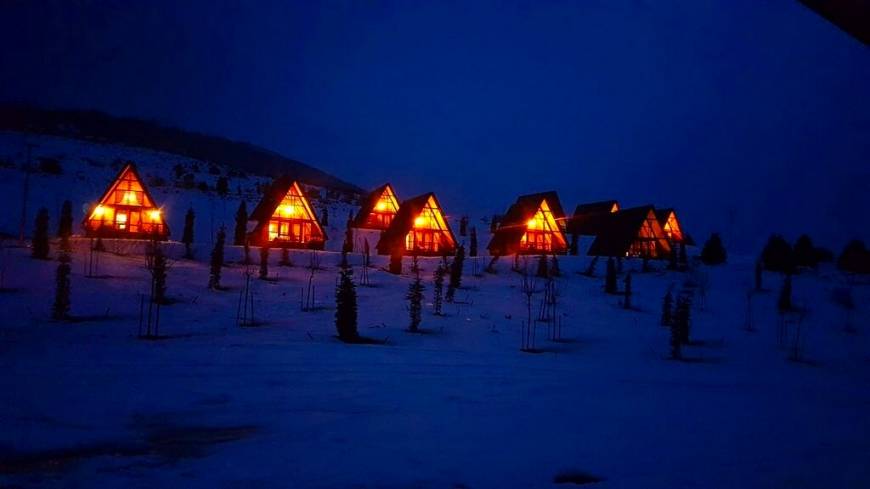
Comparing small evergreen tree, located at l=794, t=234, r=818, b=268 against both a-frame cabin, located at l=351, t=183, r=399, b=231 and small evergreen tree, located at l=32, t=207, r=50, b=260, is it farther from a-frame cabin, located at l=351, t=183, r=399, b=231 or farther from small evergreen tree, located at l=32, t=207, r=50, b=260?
small evergreen tree, located at l=32, t=207, r=50, b=260

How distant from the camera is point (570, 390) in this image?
298 inches

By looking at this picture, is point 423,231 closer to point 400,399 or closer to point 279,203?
point 279,203

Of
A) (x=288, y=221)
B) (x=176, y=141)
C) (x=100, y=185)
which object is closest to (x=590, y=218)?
(x=288, y=221)

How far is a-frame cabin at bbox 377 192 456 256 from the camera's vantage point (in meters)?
33.2

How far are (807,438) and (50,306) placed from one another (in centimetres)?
1331

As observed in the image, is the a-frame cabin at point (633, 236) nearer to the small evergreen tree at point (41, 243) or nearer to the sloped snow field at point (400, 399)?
the sloped snow field at point (400, 399)

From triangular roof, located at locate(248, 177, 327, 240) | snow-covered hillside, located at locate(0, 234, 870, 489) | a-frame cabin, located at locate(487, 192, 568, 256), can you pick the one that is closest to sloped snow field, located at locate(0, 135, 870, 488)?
snow-covered hillside, located at locate(0, 234, 870, 489)

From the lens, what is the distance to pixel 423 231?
33.8 meters

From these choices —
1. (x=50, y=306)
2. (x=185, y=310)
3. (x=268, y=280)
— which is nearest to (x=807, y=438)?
(x=185, y=310)

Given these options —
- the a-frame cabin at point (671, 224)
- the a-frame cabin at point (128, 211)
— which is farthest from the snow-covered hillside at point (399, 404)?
the a-frame cabin at point (671, 224)

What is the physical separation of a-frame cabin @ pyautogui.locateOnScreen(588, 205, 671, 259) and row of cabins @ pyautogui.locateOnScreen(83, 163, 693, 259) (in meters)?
0.06

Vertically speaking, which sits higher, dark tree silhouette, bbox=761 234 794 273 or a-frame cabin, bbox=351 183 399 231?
a-frame cabin, bbox=351 183 399 231

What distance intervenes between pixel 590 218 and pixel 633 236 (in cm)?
793

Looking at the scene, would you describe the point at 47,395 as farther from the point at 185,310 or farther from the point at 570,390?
the point at 185,310
